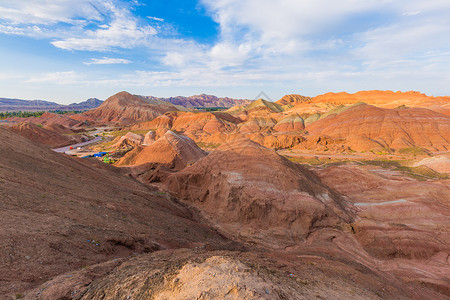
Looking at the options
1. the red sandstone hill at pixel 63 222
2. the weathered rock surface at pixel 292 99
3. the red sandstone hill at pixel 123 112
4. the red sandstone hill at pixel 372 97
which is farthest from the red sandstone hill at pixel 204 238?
the weathered rock surface at pixel 292 99

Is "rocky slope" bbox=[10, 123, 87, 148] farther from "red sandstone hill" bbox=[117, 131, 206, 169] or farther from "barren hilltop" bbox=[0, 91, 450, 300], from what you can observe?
"barren hilltop" bbox=[0, 91, 450, 300]

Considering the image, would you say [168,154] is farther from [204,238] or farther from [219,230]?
[204,238]

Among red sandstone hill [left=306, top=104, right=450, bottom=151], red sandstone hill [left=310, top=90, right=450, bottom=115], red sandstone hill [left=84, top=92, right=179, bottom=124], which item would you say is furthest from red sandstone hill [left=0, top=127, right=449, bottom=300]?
red sandstone hill [left=84, top=92, right=179, bottom=124]

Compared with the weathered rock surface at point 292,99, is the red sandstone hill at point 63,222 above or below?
below

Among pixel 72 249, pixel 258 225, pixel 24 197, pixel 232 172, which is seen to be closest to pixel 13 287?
pixel 72 249

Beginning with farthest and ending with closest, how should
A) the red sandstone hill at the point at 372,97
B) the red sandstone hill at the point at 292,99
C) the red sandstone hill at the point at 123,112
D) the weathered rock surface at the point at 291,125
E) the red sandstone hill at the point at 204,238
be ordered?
the red sandstone hill at the point at 292,99 → the red sandstone hill at the point at 123,112 → the red sandstone hill at the point at 372,97 → the weathered rock surface at the point at 291,125 → the red sandstone hill at the point at 204,238

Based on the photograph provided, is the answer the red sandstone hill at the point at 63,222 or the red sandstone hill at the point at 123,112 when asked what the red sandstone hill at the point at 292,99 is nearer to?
the red sandstone hill at the point at 123,112

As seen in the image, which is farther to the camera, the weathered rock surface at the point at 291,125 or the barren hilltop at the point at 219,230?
the weathered rock surface at the point at 291,125
